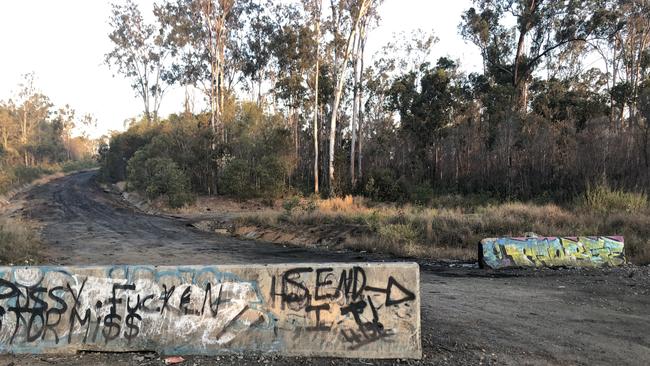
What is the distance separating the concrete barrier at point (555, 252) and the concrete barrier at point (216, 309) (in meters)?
7.20

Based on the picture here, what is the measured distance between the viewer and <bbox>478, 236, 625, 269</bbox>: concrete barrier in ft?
36.1

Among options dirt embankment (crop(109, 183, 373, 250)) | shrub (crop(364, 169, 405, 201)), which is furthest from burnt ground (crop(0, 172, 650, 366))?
shrub (crop(364, 169, 405, 201))

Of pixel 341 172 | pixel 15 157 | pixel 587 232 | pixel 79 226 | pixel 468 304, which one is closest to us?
pixel 468 304

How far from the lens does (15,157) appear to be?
218 feet

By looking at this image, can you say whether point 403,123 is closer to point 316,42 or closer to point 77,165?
point 316,42

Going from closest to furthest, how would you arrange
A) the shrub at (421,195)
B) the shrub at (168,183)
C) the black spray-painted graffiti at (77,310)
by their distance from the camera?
the black spray-painted graffiti at (77,310), the shrub at (421,195), the shrub at (168,183)

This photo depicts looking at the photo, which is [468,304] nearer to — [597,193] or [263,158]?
[597,193]

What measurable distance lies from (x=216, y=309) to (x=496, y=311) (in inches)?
169

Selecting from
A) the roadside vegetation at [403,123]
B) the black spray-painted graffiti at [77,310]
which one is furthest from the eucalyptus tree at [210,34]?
the black spray-painted graffiti at [77,310]

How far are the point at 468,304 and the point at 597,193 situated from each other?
13.1 m

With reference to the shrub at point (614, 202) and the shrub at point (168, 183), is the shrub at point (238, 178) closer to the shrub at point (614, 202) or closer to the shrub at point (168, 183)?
the shrub at point (168, 183)

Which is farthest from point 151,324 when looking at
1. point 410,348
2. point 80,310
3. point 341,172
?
point 341,172

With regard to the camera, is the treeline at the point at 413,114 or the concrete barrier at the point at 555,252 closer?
the concrete barrier at the point at 555,252

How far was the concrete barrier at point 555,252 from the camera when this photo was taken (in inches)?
433
